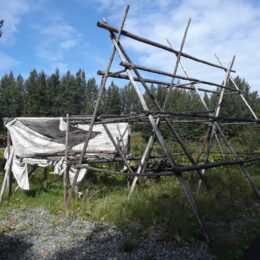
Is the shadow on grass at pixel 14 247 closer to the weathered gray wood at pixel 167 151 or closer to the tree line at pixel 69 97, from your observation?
the weathered gray wood at pixel 167 151

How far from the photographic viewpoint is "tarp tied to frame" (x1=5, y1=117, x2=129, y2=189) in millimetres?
7610

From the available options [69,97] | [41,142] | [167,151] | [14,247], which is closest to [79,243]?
[14,247]

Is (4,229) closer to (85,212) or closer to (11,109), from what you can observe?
(85,212)

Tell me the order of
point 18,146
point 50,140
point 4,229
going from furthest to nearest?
point 50,140, point 18,146, point 4,229

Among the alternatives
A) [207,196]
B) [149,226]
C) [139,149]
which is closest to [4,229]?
[149,226]

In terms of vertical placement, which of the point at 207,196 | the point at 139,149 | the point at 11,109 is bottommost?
the point at 207,196

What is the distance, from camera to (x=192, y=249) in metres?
4.38

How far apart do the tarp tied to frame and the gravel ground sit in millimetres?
1836

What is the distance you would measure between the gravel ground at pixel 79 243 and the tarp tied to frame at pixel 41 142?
1.84 metres

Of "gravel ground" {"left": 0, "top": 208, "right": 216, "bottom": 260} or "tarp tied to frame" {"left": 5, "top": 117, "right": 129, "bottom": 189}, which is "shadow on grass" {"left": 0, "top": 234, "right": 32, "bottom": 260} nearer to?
"gravel ground" {"left": 0, "top": 208, "right": 216, "bottom": 260}

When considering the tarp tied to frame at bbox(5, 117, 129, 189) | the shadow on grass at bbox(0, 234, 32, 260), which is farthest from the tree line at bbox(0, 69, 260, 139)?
the shadow on grass at bbox(0, 234, 32, 260)

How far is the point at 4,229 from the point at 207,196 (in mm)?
3748

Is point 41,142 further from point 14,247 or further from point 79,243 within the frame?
point 79,243

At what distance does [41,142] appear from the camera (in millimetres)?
8227
